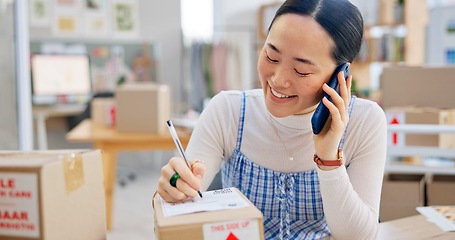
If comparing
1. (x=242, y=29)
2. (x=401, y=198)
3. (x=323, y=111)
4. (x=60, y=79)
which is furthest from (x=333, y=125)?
(x=242, y=29)

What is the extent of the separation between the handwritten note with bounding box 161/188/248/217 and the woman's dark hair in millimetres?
425

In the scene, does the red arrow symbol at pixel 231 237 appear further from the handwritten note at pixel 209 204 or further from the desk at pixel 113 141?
the desk at pixel 113 141

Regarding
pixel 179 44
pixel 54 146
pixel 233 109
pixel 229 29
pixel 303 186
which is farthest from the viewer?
pixel 229 29

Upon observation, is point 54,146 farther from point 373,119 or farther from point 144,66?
point 373,119

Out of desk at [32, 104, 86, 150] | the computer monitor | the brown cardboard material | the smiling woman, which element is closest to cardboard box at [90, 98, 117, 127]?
desk at [32, 104, 86, 150]

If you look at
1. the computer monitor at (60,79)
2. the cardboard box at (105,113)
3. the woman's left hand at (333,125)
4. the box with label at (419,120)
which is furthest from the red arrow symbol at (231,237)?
the computer monitor at (60,79)

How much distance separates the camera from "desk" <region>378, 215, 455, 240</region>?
3.84 feet

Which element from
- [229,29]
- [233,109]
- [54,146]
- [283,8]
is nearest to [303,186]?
[233,109]

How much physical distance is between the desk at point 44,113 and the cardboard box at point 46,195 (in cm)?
415

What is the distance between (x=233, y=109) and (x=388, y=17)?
4782mm

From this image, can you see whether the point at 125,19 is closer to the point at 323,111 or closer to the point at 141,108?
the point at 141,108

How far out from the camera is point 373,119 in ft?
4.23

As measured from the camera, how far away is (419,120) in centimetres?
197

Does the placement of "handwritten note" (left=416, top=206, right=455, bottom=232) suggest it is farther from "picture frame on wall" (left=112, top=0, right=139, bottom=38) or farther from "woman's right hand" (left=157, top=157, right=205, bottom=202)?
"picture frame on wall" (left=112, top=0, right=139, bottom=38)
